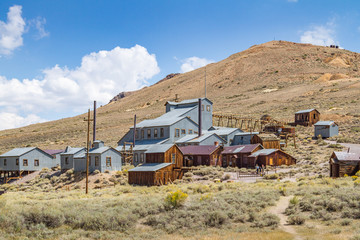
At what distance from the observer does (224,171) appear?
4469 cm

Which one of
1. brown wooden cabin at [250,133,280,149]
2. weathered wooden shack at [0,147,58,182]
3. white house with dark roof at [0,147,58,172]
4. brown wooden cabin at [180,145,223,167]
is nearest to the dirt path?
brown wooden cabin at [180,145,223,167]

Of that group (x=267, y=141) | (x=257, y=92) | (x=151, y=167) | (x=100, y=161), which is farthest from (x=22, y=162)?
(x=257, y=92)

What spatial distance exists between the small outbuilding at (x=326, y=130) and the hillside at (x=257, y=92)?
29.9 ft

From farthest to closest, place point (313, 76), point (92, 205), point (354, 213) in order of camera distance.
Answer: point (313, 76) < point (92, 205) < point (354, 213)

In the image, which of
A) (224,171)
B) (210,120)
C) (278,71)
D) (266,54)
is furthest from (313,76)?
(224,171)

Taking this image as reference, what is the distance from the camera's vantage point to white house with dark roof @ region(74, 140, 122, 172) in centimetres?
4547

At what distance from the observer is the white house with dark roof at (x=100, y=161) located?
45.5 metres

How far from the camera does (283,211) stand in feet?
70.7

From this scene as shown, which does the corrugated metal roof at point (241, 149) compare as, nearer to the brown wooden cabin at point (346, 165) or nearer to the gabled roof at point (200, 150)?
the gabled roof at point (200, 150)

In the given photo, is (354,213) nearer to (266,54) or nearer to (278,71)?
(278,71)

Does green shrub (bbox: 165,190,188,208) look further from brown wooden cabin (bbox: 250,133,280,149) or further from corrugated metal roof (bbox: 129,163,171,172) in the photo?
brown wooden cabin (bbox: 250,133,280,149)

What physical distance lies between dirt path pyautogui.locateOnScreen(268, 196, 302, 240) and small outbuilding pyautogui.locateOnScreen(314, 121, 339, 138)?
1510 inches

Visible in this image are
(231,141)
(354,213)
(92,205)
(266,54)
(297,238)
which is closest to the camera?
(297,238)

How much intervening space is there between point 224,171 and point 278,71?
340 feet
